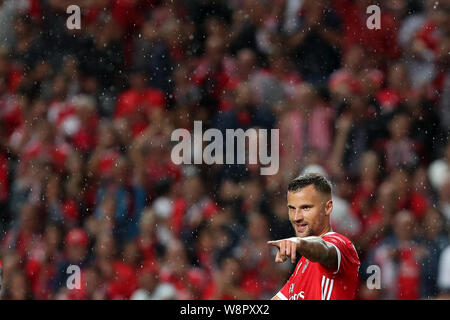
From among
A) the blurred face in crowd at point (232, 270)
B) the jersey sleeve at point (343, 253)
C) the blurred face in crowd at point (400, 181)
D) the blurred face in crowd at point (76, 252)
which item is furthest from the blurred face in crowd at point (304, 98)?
the jersey sleeve at point (343, 253)

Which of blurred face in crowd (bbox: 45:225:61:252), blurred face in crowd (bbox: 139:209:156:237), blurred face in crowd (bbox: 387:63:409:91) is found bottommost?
blurred face in crowd (bbox: 45:225:61:252)

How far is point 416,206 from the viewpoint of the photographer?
188 inches

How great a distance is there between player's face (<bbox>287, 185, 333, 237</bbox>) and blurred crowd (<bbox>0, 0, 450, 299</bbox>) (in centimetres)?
135

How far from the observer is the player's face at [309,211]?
328cm

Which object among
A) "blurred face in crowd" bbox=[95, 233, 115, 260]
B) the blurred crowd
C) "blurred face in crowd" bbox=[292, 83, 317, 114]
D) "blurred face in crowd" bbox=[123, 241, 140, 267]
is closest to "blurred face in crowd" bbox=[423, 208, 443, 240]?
the blurred crowd

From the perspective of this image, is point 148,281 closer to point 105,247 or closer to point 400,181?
point 105,247

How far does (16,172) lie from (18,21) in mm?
972

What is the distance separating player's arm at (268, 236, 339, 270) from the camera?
2418 mm

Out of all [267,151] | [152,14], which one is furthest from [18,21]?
[267,151]

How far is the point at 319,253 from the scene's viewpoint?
277 cm

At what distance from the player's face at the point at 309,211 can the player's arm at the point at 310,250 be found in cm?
31

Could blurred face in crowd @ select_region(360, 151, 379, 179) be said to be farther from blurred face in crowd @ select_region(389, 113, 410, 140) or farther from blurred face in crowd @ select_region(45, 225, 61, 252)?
blurred face in crowd @ select_region(45, 225, 61, 252)

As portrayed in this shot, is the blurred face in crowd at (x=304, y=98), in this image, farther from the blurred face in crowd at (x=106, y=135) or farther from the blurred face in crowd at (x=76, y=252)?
the blurred face in crowd at (x=76, y=252)

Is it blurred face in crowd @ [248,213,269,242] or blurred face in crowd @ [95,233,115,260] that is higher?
blurred face in crowd @ [248,213,269,242]
